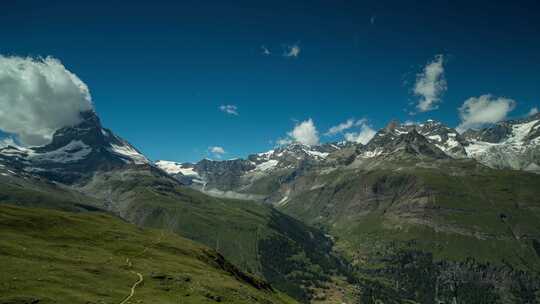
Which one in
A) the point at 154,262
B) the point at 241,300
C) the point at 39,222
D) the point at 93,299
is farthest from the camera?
the point at 39,222

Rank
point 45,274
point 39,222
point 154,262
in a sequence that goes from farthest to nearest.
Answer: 1. point 39,222
2. point 154,262
3. point 45,274

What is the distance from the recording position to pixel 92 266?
9550cm

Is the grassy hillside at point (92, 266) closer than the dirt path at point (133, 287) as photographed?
Yes

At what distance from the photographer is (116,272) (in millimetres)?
95812

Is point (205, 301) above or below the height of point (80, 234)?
below

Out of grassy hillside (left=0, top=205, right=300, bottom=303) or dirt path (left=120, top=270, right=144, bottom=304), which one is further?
dirt path (left=120, top=270, right=144, bottom=304)

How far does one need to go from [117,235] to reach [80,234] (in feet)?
46.9

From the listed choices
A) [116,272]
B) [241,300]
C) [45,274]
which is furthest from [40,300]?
[241,300]

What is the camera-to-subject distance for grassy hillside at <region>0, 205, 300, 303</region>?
242 feet

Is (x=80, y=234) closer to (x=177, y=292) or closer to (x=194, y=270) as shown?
(x=194, y=270)

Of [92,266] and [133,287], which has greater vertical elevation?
[92,266]

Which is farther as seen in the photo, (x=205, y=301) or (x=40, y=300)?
(x=205, y=301)

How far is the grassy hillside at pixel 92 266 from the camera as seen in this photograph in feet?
242

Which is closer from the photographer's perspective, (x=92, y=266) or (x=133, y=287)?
(x=133, y=287)
